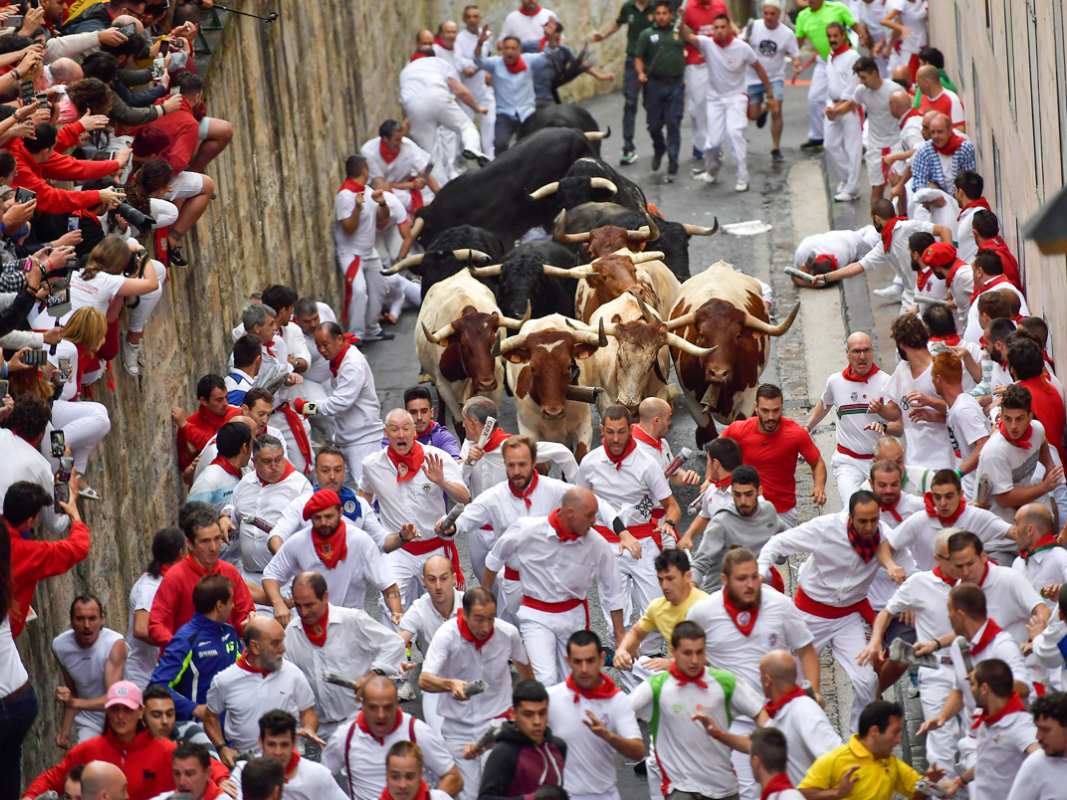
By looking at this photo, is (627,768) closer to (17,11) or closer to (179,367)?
(179,367)

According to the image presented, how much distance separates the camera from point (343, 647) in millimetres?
11945

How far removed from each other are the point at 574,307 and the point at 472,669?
7533 mm

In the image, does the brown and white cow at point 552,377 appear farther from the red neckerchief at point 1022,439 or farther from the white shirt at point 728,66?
the white shirt at point 728,66

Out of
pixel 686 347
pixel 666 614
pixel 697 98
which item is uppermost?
pixel 666 614

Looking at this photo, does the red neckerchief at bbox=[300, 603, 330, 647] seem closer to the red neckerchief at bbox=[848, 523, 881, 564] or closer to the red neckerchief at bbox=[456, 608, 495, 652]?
the red neckerchief at bbox=[456, 608, 495, 652]

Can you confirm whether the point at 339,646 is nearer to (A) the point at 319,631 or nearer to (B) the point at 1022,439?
(A) the point at 319,631

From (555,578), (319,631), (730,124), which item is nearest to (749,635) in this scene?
(555,578)

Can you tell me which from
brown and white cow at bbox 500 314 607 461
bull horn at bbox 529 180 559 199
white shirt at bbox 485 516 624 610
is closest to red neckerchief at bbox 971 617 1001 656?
white shirt at bbox 485 516 624 610

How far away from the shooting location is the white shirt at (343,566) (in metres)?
12.7

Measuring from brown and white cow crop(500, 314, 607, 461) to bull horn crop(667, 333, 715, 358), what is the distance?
1.66 feet

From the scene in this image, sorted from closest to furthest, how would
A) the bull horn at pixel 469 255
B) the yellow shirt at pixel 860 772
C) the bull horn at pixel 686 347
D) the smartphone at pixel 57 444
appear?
1. the yellow shirt at pixel 860 772
2. the smartphone at pixel 57 444
3. the bull horn at pixel 686 347
4. the bull horn at pixel 469 255

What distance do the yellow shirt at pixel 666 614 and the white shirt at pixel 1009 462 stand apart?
1919mm

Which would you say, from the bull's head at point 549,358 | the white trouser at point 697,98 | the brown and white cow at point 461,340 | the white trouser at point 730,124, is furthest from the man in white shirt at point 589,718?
the white trouser at point 697,98

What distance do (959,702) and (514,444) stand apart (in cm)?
330
